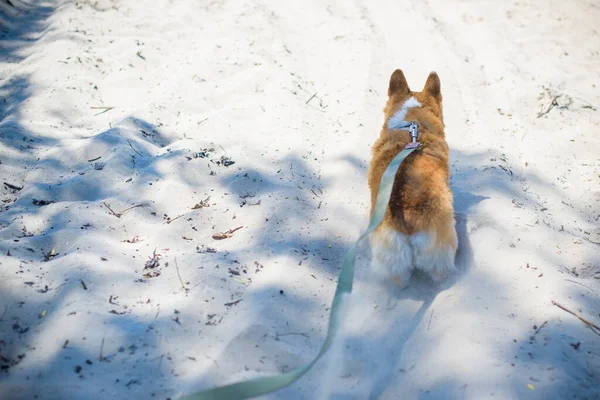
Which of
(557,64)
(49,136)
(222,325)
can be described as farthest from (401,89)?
(49,136)

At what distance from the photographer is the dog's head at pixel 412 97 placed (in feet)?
11.4

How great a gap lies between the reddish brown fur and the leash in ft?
0.39

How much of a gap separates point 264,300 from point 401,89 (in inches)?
95.0

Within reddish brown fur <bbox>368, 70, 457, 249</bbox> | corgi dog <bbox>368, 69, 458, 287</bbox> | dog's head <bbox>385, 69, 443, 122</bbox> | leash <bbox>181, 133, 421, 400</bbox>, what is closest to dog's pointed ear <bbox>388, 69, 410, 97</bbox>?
dog's head <bbox>385, 69, 443, 122</bbox>

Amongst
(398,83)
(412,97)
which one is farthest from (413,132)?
(398,83)

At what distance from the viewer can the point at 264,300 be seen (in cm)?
242

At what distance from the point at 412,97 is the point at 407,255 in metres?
1.73

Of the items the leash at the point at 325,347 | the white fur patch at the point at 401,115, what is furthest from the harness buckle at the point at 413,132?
the leash at the point at 325,347

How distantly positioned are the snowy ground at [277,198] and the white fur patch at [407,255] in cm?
19

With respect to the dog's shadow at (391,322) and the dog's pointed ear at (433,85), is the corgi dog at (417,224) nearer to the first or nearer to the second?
the dog's shadow at (391,322)

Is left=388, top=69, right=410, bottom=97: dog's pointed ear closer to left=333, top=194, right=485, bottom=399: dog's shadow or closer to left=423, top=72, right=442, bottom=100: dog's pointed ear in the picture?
left=423, top=72, right=442, bottom=100: dog's pointed ear

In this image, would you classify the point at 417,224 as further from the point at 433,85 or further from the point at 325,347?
the point at 433,85

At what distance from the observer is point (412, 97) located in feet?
11.6

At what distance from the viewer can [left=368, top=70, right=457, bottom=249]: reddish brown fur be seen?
244 cm
